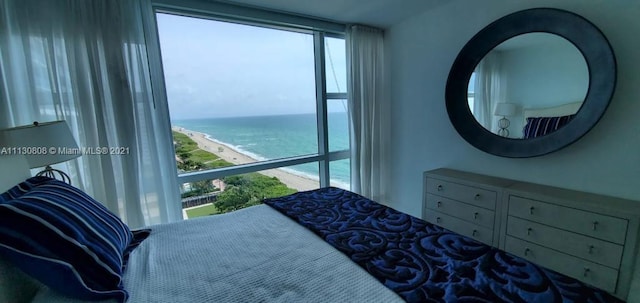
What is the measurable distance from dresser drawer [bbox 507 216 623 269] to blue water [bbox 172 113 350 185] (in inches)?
69.7

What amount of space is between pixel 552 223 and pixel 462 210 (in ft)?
1.88

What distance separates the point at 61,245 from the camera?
86 cm

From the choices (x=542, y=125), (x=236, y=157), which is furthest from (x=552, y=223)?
(x=236, y=157)

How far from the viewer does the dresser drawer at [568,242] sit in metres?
1.43

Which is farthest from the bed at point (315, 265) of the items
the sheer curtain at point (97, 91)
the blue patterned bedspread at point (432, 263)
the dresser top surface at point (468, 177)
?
the dresser top surface at point (468, 177)

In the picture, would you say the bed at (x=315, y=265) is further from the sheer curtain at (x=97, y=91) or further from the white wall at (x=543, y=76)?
the white wall at (x=543, y=76)

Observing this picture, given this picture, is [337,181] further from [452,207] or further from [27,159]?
[27,159]

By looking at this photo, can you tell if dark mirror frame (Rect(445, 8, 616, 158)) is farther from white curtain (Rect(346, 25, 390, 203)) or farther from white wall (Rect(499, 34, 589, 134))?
white curtain (Rect(346, 25, 390, 203))

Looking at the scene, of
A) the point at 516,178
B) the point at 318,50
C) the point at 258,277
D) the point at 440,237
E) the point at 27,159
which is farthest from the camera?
the point at 318,50

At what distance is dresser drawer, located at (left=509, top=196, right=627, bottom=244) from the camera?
4.63 feet

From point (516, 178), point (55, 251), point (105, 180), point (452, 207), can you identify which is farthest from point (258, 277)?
point (516, 178)

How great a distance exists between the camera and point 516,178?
2.07 metres

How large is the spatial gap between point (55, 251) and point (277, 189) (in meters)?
2.32

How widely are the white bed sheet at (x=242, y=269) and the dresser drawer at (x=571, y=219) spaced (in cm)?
142
